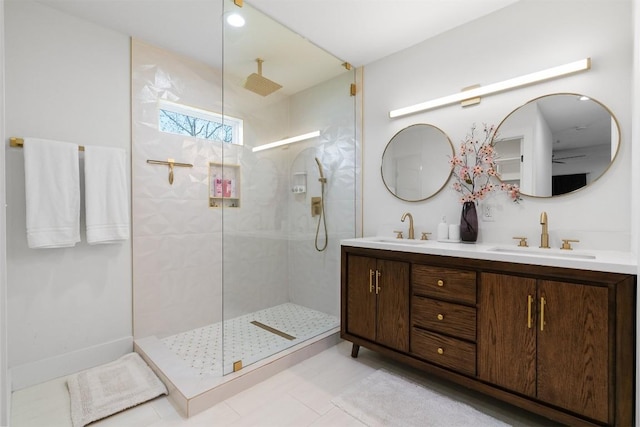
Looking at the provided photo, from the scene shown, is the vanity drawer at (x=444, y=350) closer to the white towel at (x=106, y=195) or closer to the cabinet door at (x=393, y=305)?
the cabinet door at (x=393, y=305)

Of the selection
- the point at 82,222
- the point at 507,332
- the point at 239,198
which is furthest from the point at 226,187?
the point at 507,332

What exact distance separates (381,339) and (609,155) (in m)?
1.74

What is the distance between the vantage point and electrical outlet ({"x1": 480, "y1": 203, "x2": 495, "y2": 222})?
6.66 ft

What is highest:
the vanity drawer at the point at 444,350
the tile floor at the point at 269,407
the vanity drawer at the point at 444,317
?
the vanity drawer at the point at 444,317

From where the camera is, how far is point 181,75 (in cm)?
262

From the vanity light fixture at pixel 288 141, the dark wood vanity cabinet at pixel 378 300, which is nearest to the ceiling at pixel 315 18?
the vanity light fixture at pixel 288 141

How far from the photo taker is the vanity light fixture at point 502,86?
1.70m

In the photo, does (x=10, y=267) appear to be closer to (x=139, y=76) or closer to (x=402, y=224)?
(x=139, y=76)

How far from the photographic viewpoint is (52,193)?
6.35 ft

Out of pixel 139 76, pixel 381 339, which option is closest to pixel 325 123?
pixel 139 76

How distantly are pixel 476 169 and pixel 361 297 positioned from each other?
122 centimetres

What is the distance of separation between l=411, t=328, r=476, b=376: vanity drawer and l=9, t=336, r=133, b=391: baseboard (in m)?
2.18

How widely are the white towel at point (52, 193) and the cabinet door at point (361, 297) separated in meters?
1.96

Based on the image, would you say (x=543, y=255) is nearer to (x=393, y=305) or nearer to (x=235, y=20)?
(x=393, y=305)
